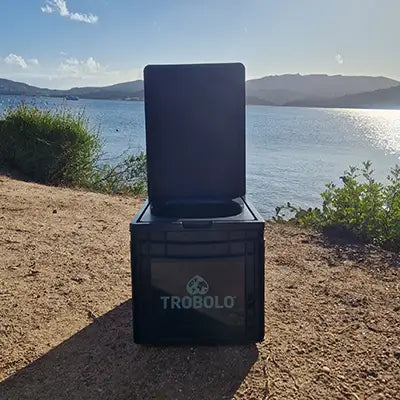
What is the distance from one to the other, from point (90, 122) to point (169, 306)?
204 inches

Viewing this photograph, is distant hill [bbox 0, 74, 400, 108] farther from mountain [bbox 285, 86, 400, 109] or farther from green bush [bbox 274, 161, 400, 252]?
green bush [bbox 274, 161, 400, 252]

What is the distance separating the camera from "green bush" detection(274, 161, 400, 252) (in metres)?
3.38

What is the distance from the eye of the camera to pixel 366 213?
3.51 metres

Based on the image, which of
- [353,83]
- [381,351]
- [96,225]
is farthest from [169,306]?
[353,83]

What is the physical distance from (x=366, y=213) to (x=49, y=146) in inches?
168

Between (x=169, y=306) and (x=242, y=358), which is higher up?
(x=169, y=306)

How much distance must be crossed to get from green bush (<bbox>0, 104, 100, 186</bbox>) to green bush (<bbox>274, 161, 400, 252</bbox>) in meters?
3.57

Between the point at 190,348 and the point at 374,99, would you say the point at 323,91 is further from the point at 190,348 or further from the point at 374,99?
the point at 190,348

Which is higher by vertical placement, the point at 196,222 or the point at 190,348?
the point at 196,222

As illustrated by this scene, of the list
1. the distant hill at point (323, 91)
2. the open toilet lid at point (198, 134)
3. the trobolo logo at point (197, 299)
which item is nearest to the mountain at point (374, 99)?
the distant hill at point (323, 91)

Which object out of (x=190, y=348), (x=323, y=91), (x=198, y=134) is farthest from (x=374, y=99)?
(x=190, y=348)

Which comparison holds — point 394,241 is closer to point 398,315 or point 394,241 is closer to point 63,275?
point 398,315

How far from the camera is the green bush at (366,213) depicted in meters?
3.38

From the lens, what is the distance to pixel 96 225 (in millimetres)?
3701
